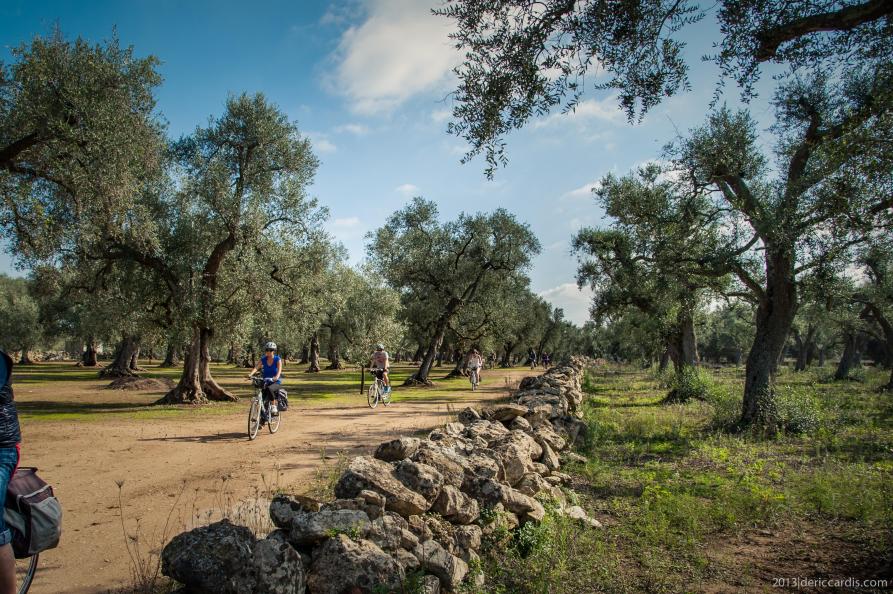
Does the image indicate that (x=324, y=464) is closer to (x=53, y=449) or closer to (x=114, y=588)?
(x=114, y=588)

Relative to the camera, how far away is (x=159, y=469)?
1005cm

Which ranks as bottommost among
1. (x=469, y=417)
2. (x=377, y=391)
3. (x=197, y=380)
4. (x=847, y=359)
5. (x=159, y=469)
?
(x=159, y=469)

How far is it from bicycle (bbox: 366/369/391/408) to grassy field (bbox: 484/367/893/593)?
11.4 meters

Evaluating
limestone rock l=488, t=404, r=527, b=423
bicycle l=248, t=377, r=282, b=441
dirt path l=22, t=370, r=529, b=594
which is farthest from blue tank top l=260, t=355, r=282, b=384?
limestone rock l=488, t=404, r=527, b=423

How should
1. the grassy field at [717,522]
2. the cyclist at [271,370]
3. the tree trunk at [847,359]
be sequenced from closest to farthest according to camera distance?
the grassy field at [717,522] < the cyclist at [271,370] < the tree trunk at [847,359]

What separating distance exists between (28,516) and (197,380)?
71.9 feet

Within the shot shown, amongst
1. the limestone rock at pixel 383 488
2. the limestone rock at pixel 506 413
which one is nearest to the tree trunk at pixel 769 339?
the limestone rock at pixel 506 413

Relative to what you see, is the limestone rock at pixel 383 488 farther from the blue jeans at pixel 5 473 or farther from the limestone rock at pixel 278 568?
the blue jeans at pixel 5 473

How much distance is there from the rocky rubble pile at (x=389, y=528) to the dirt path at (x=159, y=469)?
1664 millimetres

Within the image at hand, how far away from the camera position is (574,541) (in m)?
6.15

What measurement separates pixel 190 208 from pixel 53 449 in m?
13.9

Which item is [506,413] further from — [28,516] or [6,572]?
[6,572]

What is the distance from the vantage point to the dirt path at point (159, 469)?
594 centimetres

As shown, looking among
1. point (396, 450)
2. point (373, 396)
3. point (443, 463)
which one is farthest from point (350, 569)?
point (373, 396)
